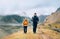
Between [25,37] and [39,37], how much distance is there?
100 inches

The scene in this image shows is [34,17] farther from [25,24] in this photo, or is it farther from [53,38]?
[53,38]

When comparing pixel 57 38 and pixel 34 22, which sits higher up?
pixel 34 22

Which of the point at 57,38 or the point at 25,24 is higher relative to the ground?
the point at 25,24

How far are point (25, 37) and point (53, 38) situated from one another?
547cm

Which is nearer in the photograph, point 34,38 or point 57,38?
point 34,38

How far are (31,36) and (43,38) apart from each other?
2303mm

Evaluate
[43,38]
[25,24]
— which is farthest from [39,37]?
[25,24]

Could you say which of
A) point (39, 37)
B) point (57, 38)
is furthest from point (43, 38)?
point (57, 38)

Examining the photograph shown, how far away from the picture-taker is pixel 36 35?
4525cm

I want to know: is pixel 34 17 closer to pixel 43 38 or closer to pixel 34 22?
pixel 34 22

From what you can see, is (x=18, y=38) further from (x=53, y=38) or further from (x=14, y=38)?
(x=53, y=38)

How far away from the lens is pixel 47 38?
146 ft

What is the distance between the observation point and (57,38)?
153ft

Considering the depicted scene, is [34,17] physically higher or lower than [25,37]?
higher
